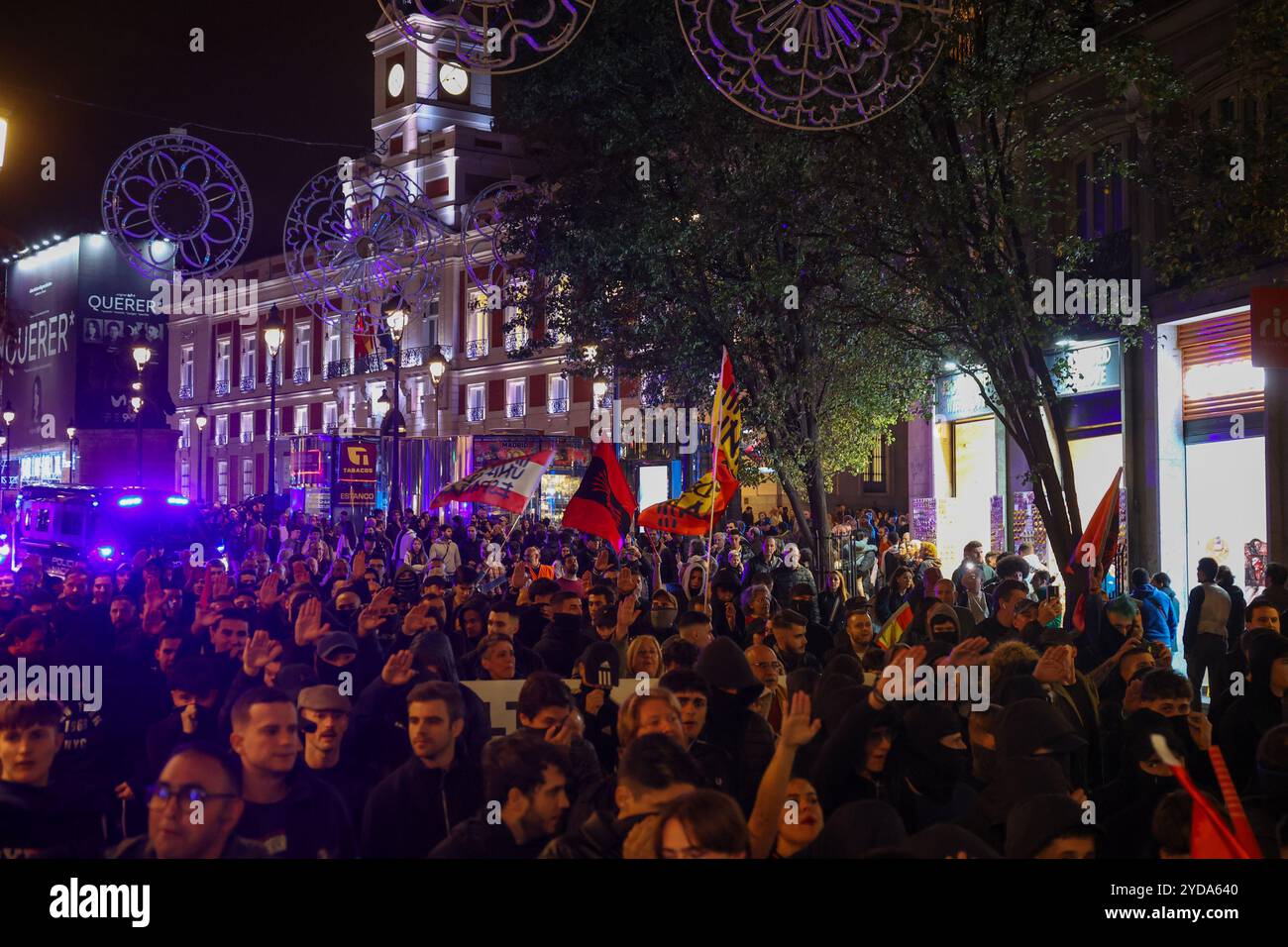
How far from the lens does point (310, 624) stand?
10.1 metres

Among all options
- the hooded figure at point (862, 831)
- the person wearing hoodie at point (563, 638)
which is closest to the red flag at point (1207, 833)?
the hooded figure at point (862, 831)

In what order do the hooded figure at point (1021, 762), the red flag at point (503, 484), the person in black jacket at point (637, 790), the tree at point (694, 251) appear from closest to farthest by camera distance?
the person in black jacket at point (637, 790), the hooded figure at point (1021, 762), the red flag at point (503, 484), the tree at point (694, 251)

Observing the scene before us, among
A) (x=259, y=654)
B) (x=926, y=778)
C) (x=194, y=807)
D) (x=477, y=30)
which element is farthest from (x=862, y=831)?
(x=477, y=30)

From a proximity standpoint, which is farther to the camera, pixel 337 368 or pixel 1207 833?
pixel 337 368

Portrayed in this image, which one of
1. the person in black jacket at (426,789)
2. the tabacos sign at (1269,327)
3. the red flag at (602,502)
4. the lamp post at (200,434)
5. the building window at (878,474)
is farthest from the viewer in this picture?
the lamp post at (200,434)

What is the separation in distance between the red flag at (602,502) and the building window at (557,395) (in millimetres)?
42070

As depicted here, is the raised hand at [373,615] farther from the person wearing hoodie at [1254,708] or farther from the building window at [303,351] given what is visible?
the building window at [303,351]

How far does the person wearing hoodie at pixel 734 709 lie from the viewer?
711cm

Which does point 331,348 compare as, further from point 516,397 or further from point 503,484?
point 503,484

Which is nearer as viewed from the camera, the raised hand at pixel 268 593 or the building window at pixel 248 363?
the raised hand at pixel 268 593

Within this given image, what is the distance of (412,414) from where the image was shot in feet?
209

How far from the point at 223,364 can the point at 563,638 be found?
2749 inches

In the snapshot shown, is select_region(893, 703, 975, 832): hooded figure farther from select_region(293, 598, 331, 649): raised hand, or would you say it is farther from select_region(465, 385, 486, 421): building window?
select_region(465, 385, 486, 421): building window
